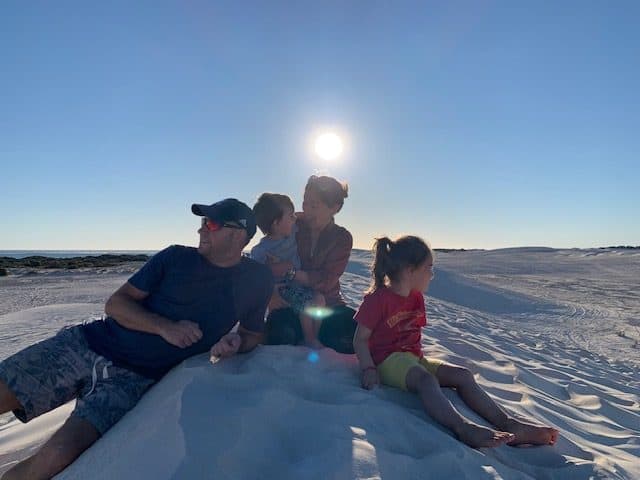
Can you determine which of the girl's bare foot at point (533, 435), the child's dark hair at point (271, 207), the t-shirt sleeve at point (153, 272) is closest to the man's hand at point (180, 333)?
the t-shirt sleeve at point (153, 272)

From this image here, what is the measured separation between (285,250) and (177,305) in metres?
1.35

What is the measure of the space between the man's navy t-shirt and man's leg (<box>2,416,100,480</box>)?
1.52 feet

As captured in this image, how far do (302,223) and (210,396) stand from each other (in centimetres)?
211

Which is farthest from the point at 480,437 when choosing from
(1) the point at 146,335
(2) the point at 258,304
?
(1) the point at 146,335

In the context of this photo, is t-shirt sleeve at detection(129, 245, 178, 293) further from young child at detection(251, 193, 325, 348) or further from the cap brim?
young child at detection(251, 193, 325, 348)

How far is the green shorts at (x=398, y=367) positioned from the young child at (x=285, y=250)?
2.60ft

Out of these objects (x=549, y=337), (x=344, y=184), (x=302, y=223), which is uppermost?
(x=344, y=184)

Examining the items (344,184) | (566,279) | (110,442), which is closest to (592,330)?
(344,184)

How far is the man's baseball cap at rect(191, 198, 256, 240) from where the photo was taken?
307 cm

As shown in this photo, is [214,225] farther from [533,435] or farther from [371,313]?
[533,435]

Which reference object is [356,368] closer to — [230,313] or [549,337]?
[230,313]

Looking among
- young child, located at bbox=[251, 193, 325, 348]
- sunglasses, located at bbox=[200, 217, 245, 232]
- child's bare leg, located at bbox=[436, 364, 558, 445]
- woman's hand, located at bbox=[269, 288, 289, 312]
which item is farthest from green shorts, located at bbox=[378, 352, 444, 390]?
sunglasses, located at bbox=[200, 217, 245, 232]

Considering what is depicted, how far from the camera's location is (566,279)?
18578 millimetres

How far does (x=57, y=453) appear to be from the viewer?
7.79ft
